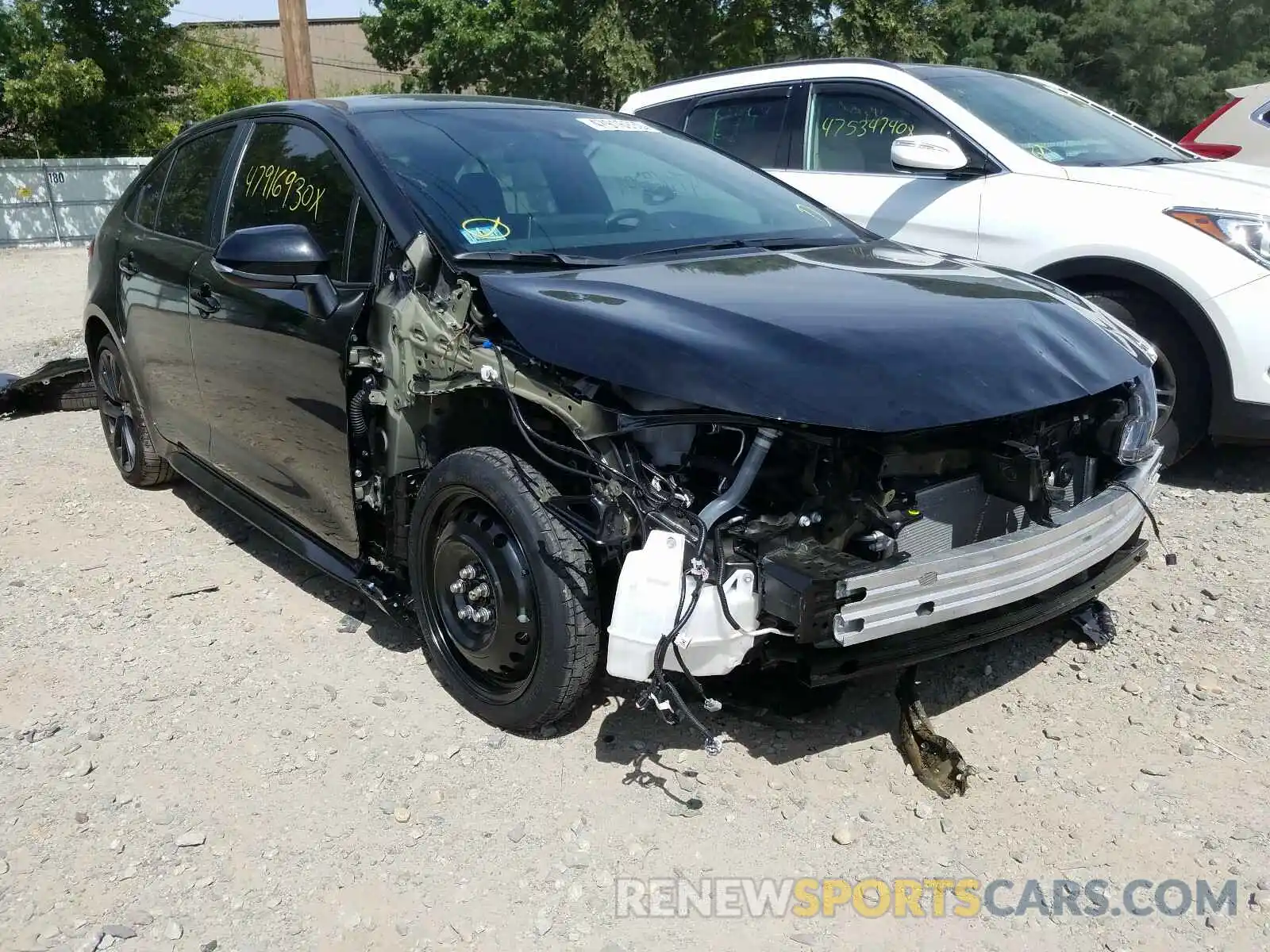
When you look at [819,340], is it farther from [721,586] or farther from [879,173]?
[879,173]

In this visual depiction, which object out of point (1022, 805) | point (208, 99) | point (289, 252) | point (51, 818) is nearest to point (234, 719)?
point (51, 818)

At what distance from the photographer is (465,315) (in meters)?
2.84

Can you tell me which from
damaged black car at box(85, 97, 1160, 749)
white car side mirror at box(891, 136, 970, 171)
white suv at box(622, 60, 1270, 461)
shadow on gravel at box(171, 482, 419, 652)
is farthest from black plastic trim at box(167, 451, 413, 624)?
white car side mirror at box(891, 136, 970, 171)

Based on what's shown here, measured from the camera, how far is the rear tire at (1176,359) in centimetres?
465

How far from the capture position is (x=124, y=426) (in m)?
5.29

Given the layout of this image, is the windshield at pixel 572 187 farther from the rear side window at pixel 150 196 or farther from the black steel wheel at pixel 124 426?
the black steel wheel at pixel 124 426

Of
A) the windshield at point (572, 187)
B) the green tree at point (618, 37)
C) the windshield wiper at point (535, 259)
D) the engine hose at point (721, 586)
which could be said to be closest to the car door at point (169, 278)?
the windshield at point (572, 187)

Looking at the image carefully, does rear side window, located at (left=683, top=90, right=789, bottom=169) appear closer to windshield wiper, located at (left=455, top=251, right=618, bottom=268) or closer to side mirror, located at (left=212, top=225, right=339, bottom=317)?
windshield wiper, located at (left=455, top=251, right=618, bottom=268)

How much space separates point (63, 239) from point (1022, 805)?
23866 mm

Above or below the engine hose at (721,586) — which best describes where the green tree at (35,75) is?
above

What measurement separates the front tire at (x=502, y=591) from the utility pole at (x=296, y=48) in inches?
326

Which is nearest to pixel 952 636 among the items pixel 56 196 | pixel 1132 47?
pixel 56 196

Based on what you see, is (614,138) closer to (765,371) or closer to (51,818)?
(765,371)

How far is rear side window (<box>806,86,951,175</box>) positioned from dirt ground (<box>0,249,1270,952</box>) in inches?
109
